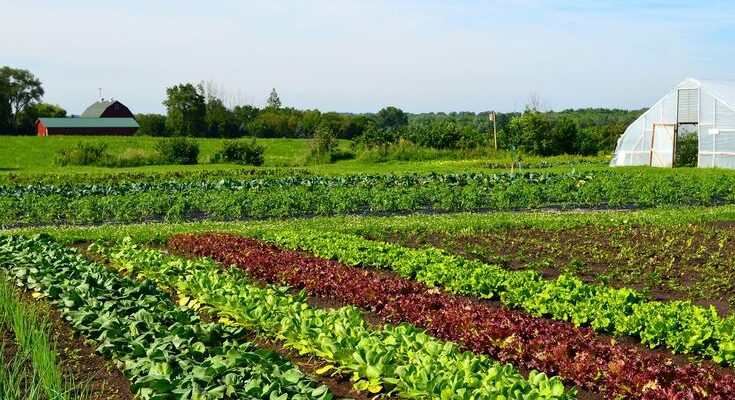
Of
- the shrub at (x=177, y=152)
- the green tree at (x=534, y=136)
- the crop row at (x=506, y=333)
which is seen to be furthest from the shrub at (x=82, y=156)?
the crop row at (x=506, y=333)

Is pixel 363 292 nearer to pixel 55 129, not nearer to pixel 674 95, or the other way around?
pixel 674 95

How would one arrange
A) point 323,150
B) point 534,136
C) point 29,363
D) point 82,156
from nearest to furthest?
point 29,363
point 82,156
point 323,150
point 534,136

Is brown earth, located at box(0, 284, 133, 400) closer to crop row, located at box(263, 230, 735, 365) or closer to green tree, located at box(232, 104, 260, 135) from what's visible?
crop row, located at box(263, 230, 735, 365)

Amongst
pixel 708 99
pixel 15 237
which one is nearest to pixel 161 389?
pixel 15 237

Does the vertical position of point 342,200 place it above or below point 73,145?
below

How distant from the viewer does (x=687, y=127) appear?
39.3 metres

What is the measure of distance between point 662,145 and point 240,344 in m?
32.3

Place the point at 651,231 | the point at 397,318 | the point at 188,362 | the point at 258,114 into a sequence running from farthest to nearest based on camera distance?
the point at 258,114 → the point at 651,231 → the point at 397,318 → the point at 188,362

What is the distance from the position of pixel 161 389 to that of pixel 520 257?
8.31 m

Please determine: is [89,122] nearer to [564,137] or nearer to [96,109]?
[96,109]

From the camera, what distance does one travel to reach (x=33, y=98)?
334 ft

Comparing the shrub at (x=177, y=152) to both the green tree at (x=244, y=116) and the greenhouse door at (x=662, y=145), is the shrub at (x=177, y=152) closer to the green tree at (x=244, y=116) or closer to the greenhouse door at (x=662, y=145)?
the greenhouse door at (x=662, y=145)

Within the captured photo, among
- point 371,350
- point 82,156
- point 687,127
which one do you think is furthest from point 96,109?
point 371,350

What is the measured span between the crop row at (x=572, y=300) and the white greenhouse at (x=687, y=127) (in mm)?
25242
